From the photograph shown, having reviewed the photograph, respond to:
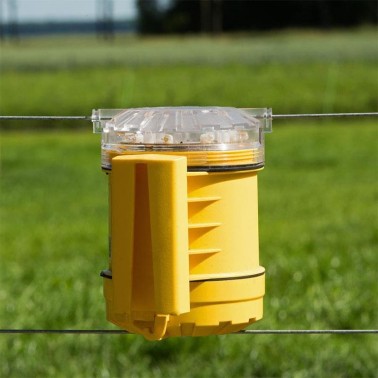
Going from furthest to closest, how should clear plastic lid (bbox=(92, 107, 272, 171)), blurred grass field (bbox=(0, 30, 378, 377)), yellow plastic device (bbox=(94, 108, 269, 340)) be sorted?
blurred grass field (bbox=(0, 30, 378, 377))
clear plastic lid (bbox=(92, 107, 272, 171))
yellow plastic device (bbox=(94, 108, 269, 340))

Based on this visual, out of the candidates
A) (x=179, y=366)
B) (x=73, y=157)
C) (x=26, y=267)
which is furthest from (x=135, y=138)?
(x=73, y=157)

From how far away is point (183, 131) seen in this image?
7.72 feet

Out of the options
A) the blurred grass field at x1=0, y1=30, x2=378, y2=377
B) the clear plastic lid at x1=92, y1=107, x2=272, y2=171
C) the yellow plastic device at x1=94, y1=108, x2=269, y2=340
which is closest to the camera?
the yellow plastic device at x1=94, y1=108, x2=269, y2=340

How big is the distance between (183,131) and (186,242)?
24 centimetres

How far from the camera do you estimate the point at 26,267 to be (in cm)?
793

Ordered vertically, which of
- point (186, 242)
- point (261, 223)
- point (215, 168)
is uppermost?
point (215, 168)

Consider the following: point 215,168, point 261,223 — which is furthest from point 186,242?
point 261,223

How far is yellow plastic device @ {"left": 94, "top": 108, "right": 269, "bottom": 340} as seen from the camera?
7.34 feet

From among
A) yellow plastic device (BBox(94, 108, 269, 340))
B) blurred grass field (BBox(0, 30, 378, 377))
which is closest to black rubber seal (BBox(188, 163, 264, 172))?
yellow plastic device (BBox(94, 108, 269, 340))

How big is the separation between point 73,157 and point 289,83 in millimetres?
12322

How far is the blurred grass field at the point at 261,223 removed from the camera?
5230mm

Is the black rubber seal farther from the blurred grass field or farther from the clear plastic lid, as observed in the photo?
the blurred grass field

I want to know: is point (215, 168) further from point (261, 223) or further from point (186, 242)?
point (261, 223)

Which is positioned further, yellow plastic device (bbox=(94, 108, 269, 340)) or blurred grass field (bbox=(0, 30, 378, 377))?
blurred grass field (bbox=(0, 30, 378, 377))
